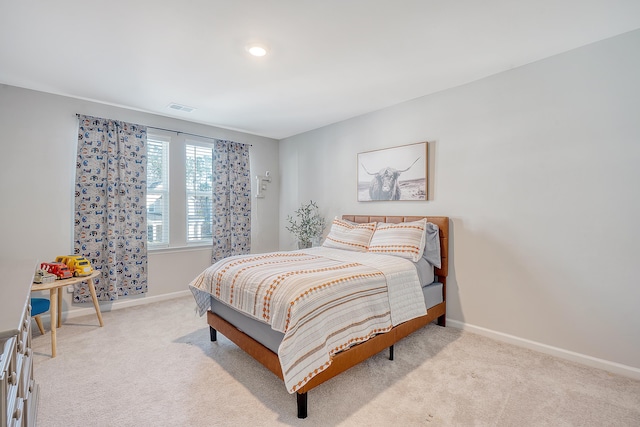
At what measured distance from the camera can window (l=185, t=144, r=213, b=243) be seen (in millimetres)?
4215

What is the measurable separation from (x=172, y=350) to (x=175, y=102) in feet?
8.78

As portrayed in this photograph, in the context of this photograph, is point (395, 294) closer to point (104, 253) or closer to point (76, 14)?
point (76, 14)

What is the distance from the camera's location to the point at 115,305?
359 centimetres

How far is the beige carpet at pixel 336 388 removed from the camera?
172 cm

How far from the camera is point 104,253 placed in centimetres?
348

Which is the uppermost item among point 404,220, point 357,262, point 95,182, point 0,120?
point 0,120

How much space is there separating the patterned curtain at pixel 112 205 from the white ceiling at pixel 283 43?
0.45 metres

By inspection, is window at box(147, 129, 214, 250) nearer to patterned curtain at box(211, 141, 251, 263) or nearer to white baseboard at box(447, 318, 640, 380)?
patterned curtain at box(211, 141, 251, 263)

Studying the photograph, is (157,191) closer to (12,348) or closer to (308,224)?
(308,224)

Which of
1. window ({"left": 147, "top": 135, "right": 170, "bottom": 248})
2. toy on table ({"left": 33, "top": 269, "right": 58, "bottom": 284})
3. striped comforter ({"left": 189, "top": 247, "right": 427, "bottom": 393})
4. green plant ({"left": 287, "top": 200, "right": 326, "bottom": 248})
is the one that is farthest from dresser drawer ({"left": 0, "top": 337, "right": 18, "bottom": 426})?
green plant ({"left": 287, "top": 200, "right": 326, "bottom": 248})

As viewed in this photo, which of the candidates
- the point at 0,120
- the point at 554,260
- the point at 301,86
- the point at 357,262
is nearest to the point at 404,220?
the point at 357,262

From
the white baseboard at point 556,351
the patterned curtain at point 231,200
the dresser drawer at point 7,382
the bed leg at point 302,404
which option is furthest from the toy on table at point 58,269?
the white baseboard at point 556,351

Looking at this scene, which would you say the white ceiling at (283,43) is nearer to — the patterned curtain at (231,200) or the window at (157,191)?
the window at (157,191)

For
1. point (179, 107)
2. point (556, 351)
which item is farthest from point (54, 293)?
point (556, 351)
